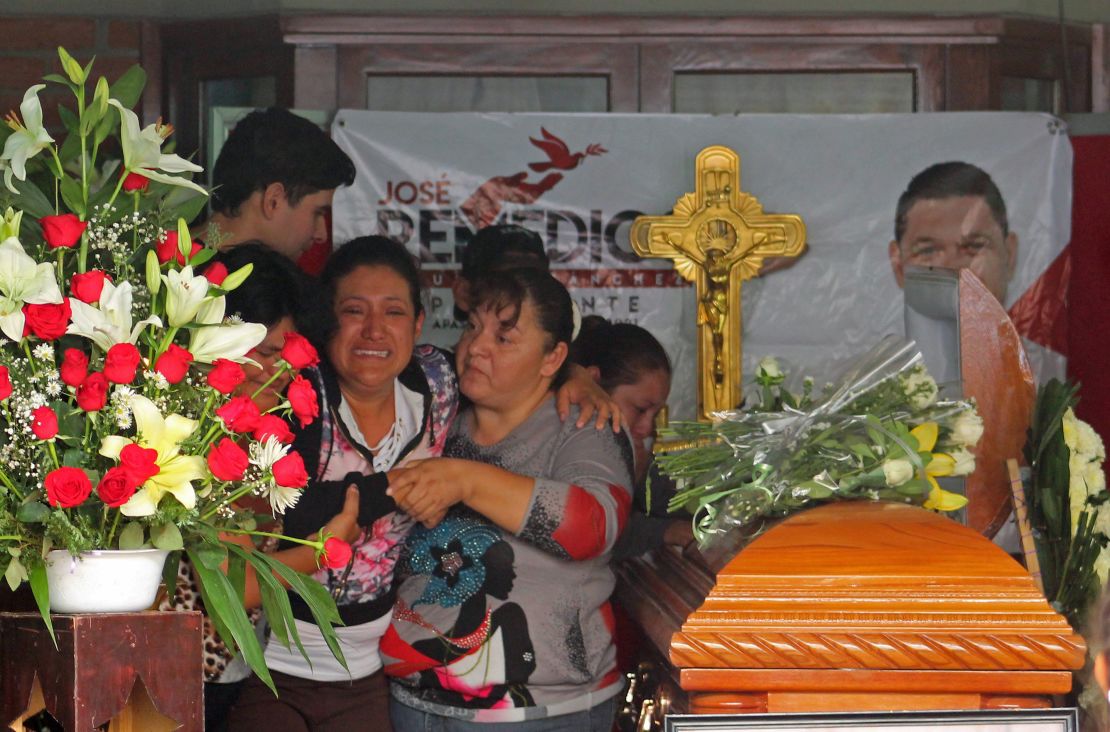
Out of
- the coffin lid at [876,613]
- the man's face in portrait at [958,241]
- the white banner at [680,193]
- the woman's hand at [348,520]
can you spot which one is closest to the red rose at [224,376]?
the coffin lid at [876,613]

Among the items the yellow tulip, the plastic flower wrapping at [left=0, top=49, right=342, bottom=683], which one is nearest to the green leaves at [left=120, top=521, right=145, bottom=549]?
the plastic flower wrapping at [left=0, top=49, right=342, bottom=683]

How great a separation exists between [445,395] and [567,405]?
24cm

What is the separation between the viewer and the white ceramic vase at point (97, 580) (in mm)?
1567

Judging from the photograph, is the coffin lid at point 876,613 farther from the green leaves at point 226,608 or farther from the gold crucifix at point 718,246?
the gold crucifix at point 718,246

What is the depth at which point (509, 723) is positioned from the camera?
260cm

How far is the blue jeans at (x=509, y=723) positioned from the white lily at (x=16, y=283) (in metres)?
1.29

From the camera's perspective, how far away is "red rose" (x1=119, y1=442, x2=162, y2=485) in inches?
59.9

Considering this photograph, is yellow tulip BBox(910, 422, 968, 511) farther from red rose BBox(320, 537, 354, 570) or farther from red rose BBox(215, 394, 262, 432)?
red rose BBox(215, 394, 262, 432)

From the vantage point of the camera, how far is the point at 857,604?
→ 179 centimetres

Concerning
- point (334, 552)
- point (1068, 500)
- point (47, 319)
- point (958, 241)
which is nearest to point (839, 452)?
point (1068, 500)

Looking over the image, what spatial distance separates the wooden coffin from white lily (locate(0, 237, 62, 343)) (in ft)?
2.77

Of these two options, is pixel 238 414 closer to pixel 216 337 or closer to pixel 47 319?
pixel 216 337

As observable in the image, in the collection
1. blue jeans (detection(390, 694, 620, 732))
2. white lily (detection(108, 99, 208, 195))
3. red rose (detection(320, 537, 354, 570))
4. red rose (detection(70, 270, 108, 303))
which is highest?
white lily (detection(108, 99, 208, 195))

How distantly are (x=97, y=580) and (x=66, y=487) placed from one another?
12 centimetres
